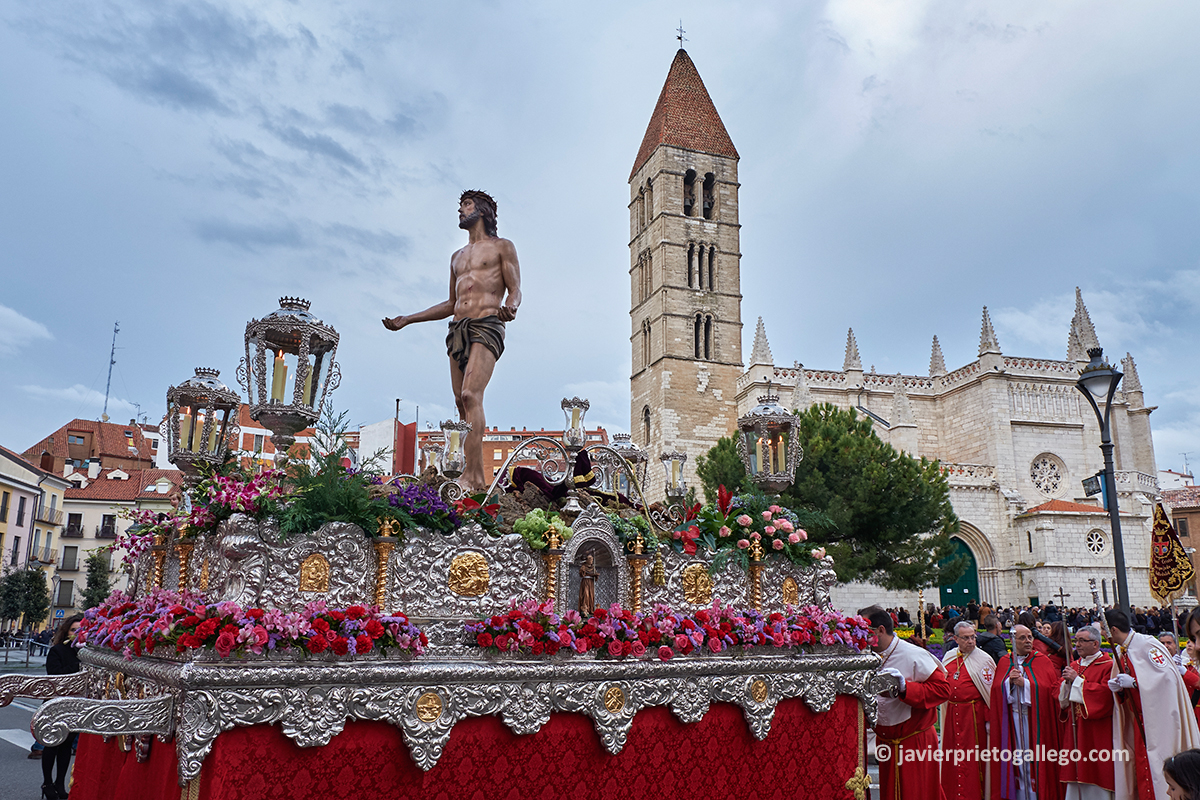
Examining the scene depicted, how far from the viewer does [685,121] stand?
47.1 metres

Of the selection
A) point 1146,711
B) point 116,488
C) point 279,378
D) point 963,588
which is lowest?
point 1146,711

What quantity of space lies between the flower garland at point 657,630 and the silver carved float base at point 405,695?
9 cm

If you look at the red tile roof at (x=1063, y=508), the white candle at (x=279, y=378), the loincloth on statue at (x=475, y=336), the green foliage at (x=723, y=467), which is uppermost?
the green foliage at (x=723, y=467)

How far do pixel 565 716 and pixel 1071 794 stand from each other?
186 inches

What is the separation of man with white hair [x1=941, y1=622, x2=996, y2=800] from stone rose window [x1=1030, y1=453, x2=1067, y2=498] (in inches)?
1355

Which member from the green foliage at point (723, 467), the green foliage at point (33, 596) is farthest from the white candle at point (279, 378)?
the green foliage at point (33, 596)

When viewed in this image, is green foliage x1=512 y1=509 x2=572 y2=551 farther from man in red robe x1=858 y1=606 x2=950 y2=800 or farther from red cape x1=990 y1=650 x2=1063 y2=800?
red cape x1=990 y1=650 x2=1063 y2=800

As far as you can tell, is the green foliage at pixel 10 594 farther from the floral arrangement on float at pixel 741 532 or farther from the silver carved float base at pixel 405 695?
the floral arrangement on float at pixel 741 532

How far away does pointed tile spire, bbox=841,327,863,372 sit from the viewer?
41034 millimetres

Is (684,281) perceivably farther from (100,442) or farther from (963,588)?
(100,442)

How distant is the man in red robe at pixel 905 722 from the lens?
6.40m

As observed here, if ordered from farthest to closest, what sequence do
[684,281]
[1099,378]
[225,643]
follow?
1. [684,281]
2. [1099,378]
3. [225,643]

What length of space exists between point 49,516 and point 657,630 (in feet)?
130

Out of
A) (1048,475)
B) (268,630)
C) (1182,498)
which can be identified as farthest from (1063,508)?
(268,630)
